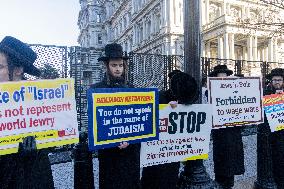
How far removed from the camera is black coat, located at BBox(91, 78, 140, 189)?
2.89 meters

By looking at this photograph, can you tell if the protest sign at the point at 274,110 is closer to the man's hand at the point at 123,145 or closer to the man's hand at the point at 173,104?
the man's hand at the point at 173,104

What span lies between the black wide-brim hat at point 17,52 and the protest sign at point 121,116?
2.12 feet

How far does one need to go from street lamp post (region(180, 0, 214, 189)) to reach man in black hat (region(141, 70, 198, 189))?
28 cm

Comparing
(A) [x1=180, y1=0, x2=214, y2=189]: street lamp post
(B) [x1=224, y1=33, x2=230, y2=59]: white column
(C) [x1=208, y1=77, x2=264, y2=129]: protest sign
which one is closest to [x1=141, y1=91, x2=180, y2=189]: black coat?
(A) [x1=180, y1=0, x2=214, y2=189]: street lamp post

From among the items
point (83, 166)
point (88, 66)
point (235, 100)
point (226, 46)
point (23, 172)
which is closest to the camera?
point (23, 172)

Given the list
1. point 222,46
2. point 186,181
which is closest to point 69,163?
point 186,181

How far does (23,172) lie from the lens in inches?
84.9

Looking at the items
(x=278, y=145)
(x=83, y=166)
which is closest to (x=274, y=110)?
(x=278, y=145)

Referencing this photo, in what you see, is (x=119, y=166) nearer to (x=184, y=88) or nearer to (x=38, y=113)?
(x=38, y=113)

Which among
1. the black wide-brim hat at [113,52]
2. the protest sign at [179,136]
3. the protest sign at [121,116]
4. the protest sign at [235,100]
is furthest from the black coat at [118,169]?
the protest sign at [235,100]

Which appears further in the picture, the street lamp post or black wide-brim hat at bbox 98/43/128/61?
the street lamp post

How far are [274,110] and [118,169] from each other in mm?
2929

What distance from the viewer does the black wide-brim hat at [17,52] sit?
7.55ft

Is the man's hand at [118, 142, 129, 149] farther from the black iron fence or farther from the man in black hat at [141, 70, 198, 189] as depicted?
the black iron fence
